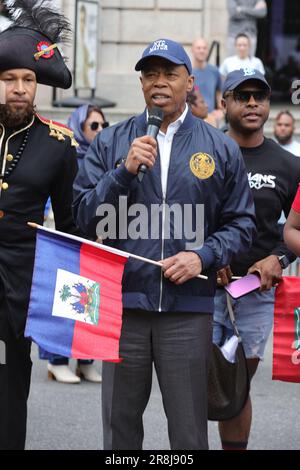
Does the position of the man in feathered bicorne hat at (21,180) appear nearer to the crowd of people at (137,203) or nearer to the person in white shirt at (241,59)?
the crowd of people at (137,203)

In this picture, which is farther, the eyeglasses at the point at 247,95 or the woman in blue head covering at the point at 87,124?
the woman in blue head covering at the point at 87,124

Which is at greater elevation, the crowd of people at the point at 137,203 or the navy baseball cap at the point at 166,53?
the navy baseball cap at the point at 166,53

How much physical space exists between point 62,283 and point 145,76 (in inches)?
37.2

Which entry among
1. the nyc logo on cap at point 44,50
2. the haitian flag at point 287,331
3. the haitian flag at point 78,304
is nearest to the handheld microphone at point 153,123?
the haitian flag at point 78,304

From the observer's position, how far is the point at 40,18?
6246 mm

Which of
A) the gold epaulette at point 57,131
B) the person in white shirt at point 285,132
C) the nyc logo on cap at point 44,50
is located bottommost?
the gold epaulette at point 57,131

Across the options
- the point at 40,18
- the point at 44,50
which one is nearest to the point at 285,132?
the point at 40,18

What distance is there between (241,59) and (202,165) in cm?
1028

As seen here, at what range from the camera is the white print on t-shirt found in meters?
6.62

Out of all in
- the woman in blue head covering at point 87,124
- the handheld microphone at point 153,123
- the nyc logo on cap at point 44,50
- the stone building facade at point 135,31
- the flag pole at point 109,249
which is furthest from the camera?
the stone building facade at point 135,31

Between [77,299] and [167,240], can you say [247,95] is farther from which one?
[77,299]

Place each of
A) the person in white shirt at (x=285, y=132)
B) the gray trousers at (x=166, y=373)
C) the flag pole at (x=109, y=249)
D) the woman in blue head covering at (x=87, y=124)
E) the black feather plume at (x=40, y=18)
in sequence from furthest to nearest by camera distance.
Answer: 1. the person in white shirt at (x=285, y=132)
2. the woman in blue head covering at (x=87, y=124)
3. the black feather plume at (x=40, y=18)
4. the gray trousers at (x=166, y=373)
5. the flag pole at (x=109, y=249)

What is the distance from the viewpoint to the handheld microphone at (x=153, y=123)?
17.6ft

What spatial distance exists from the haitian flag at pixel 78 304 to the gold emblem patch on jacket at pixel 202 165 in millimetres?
468
